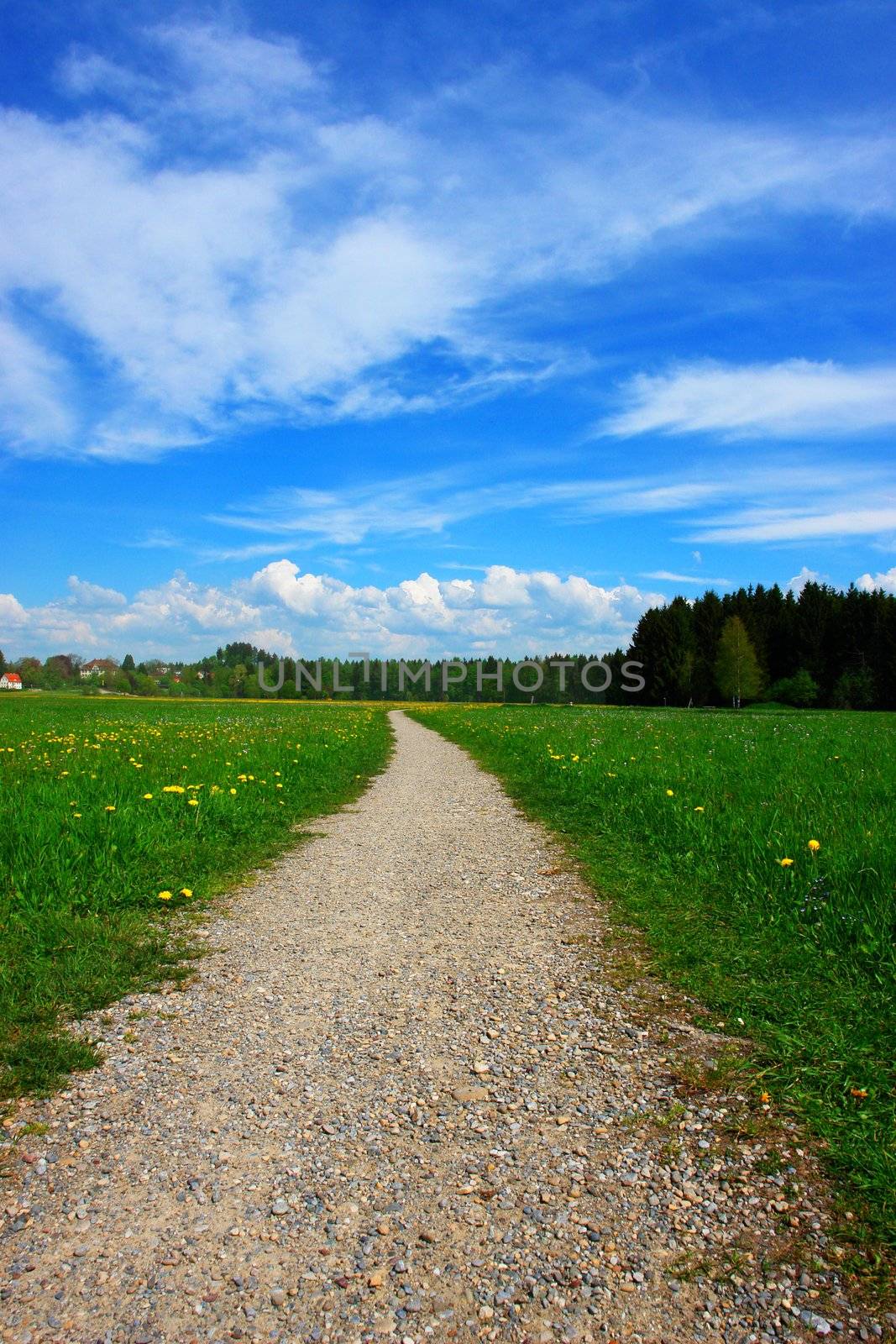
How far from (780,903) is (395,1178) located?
4.37 metres

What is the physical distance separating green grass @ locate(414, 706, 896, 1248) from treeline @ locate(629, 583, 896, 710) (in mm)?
65331

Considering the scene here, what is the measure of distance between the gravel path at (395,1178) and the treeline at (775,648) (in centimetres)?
7652

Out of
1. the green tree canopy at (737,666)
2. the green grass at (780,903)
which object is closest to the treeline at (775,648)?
the green tree canopy at (737,666)

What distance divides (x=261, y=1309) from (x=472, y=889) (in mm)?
5307

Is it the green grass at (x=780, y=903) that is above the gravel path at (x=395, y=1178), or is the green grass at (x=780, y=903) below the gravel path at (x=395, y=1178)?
above

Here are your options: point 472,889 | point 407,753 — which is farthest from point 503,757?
point 472,889

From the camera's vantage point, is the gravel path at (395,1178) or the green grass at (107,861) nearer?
the gravel path at (395,1178)

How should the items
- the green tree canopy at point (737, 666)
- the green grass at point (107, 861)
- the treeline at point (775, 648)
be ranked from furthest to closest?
the green tree canopy at point (737, 666)
the treeline at point (775, 648)
the green grass at point (107, 861)

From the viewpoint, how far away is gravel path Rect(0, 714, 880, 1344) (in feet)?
8.49

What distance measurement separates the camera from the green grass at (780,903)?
12.3 ft

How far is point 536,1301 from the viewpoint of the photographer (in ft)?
8.58

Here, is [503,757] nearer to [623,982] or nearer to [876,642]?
[623,982]

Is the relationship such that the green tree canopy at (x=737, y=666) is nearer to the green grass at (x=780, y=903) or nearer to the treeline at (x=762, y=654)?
the treeline at (x=762, y=654)

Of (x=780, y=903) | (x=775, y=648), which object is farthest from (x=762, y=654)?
(x=780, y=903)
